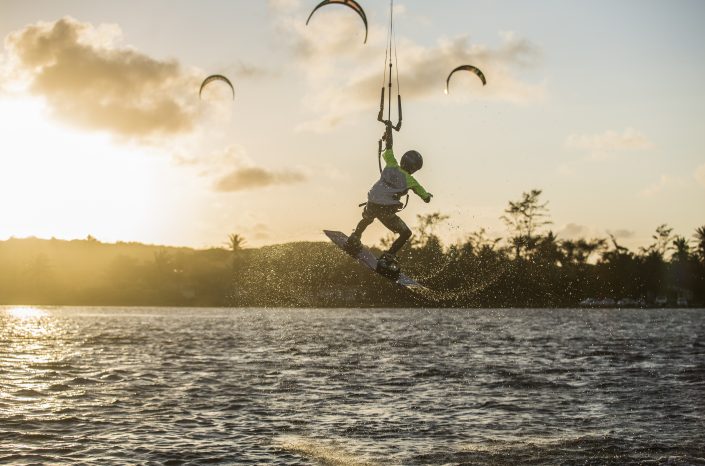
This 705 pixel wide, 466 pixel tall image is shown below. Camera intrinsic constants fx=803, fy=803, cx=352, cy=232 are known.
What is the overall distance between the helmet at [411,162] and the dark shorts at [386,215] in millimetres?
1008

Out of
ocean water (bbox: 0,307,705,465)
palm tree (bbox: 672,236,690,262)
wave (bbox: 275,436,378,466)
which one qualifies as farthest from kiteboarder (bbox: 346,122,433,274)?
palm tree (bbox: 672,236,690,262)

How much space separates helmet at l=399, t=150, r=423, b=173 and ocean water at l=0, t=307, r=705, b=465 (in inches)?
372

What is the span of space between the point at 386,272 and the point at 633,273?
501ft

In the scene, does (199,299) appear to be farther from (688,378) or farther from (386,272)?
(386,272)

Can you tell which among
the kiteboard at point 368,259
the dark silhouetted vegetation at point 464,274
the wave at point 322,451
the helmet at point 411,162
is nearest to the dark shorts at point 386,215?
the helmet at point 411,162

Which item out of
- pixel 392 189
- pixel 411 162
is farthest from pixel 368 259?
pixel 411 162

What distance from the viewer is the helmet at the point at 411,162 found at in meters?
20.5

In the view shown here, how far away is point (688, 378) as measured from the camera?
47031mm

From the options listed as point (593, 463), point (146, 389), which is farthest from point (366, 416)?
point (146, 389)

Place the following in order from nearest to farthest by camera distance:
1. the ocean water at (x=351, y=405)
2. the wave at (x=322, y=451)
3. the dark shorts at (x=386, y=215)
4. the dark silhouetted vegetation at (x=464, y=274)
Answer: the dark shorts at (x=386, y=215), the wave at (x=322, y=451), the ocean water at (x=351, y=405), the dark silhouetted vegetation at (x=464, y=274)

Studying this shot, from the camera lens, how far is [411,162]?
20.5 meters

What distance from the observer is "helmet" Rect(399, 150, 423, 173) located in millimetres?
20484

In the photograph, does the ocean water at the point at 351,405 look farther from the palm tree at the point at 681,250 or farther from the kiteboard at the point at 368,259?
the palm tree at the point at 681,250

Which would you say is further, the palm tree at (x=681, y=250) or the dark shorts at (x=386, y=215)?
the palm tree at (x=681, y=250)
